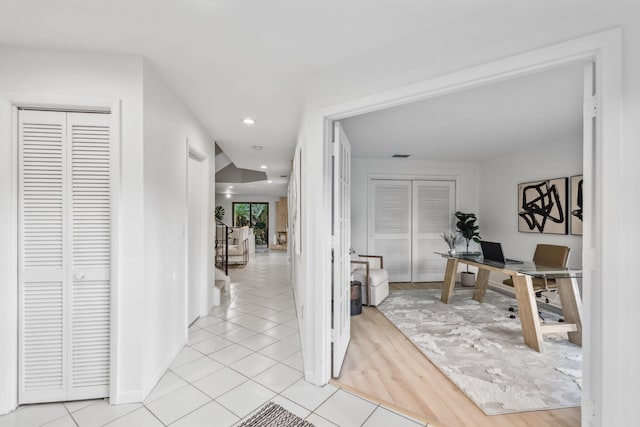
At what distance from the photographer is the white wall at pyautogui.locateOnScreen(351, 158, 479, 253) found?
5.16 meters

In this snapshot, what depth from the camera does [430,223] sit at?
5.38 meters

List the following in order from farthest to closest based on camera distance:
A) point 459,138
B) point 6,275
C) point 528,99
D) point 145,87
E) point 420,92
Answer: point 459,138
point 528,99
point 145,87
point 6,275
point 420,92

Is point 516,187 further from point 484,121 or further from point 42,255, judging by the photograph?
point 42,255

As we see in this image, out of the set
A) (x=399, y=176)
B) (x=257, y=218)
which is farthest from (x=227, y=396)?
(x=257, y=218)

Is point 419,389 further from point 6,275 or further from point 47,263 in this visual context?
point 6,275

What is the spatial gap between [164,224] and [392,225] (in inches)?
158

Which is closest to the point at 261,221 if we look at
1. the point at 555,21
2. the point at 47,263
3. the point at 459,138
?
the point at 459,138

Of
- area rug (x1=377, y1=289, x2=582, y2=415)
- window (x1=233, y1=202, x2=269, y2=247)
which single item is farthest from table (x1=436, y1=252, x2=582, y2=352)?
window (x1=233, y1=202, x2=269, y2=247)

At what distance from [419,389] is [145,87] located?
2.94 m

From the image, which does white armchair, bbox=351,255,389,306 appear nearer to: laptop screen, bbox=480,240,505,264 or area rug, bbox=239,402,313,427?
laptop screen, bbox=480,240,505,264

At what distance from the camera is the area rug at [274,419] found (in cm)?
168

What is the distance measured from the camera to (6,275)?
1784 millimetres

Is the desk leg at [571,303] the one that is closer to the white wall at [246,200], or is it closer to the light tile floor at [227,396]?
the light tile floor at [227,396]

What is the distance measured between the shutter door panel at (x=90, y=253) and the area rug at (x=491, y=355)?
8.56ft
